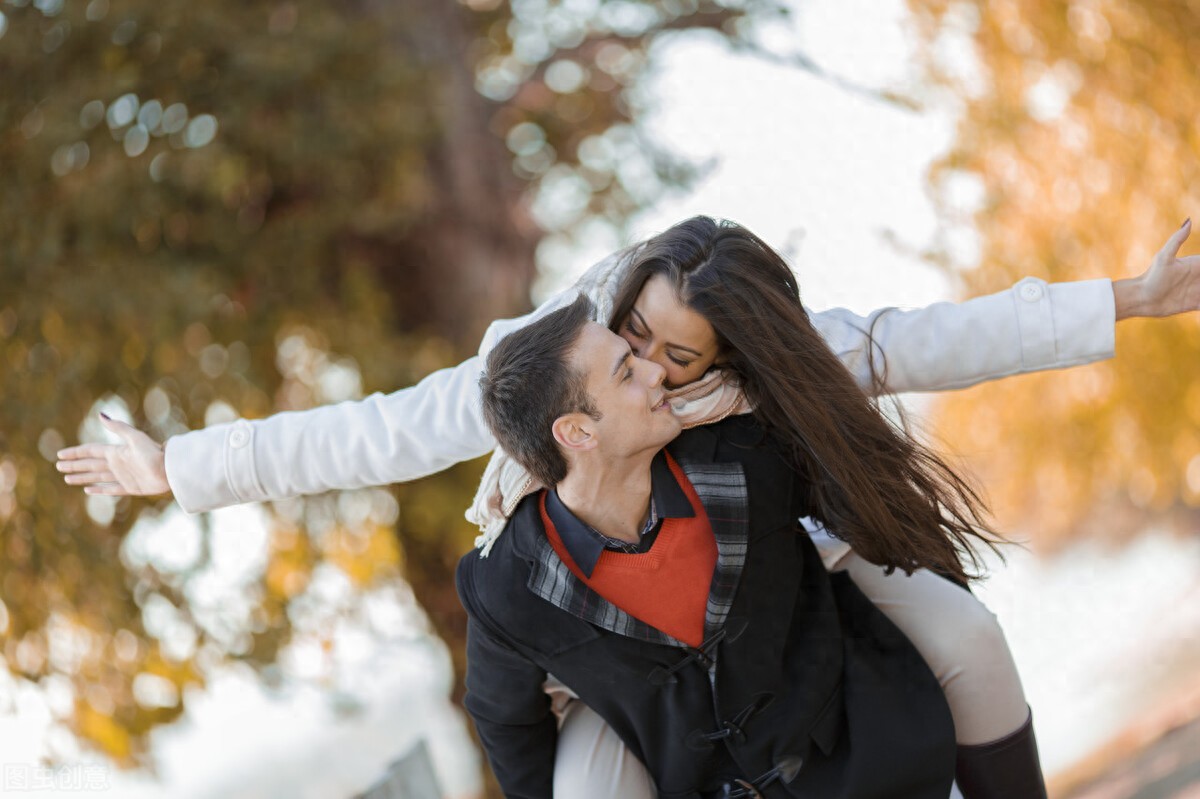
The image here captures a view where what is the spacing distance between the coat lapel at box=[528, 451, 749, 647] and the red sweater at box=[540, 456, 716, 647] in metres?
0.01

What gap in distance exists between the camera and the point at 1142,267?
13.1ft

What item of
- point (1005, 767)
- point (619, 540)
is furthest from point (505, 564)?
point (1005, 767)

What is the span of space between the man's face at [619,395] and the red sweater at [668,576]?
111 mm

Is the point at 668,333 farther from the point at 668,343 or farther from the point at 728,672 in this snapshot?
the point at 728,672

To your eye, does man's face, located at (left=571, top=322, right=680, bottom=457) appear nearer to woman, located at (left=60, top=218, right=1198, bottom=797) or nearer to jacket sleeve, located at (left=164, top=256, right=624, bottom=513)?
woman, located at (left=60, top=218, right=1198, bottom=797)

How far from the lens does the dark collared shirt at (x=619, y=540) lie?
1.58m

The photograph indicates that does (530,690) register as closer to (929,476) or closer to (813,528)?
(813,528)

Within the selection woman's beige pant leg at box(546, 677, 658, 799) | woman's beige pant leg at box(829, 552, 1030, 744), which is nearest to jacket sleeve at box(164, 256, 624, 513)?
woman's beige pant leg at box(546, 677, 658, 799)

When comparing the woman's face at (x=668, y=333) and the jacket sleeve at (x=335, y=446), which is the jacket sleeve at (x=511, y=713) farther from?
the woman's face at (x=668, y=333)

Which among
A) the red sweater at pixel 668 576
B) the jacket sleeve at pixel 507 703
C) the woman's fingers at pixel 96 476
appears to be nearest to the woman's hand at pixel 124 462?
the woman's fingers at pixel 96 476

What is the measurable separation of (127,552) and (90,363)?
525 millimetres

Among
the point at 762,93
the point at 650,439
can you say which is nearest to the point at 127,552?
the point at 650,439

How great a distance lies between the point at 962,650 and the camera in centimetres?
174

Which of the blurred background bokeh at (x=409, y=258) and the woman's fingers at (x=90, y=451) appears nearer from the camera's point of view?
the woman's fingers at (x=90, y=451)
